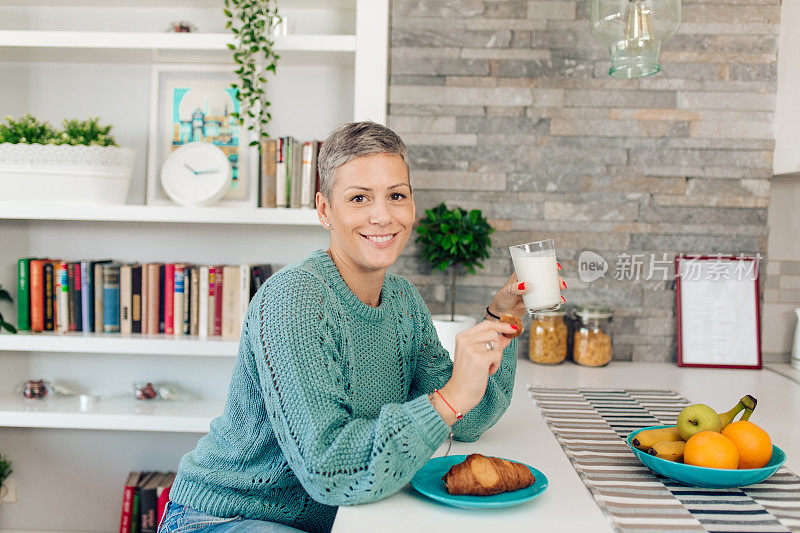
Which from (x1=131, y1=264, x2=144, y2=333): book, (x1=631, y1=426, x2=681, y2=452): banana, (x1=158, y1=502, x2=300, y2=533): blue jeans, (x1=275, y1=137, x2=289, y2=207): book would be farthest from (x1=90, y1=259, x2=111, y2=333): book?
(x1=631, y1=426, x2=681, y2=452): banana

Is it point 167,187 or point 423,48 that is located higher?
point 423,48

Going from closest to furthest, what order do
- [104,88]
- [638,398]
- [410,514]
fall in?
[410,514]
[638,398]
[104,88]

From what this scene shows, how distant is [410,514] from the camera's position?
1027mm

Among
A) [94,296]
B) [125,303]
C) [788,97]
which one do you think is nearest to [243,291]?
[125,303]

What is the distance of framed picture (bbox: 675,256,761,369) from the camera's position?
2289 millimetres

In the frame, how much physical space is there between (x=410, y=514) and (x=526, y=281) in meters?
0.57

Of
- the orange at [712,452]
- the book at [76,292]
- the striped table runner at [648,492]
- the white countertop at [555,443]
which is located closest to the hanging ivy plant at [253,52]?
the book at [76,292]

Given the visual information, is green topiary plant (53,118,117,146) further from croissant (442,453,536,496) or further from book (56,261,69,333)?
croissant (442,453,536,496)

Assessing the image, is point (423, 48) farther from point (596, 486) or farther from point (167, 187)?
point (596, 486)

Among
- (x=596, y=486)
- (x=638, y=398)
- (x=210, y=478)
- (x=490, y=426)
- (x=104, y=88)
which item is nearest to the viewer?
(x=596, y=486)

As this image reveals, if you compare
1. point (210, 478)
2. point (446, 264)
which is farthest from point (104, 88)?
point (210, 478)

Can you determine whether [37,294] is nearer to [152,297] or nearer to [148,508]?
[152,297]

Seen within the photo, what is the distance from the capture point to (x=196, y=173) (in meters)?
2.30

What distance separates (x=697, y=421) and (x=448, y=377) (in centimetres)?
50
